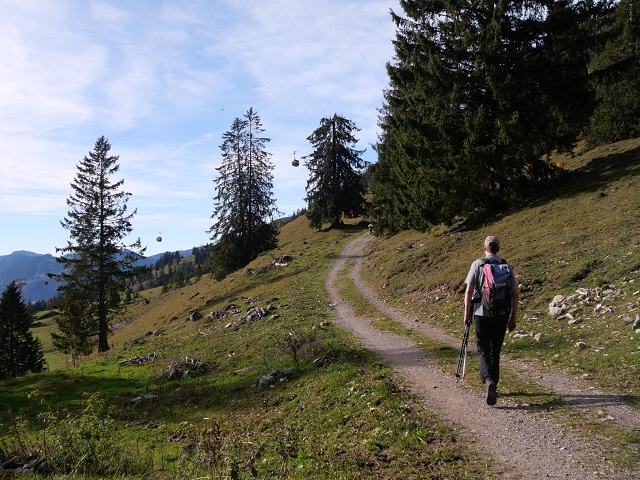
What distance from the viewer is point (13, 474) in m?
5.68

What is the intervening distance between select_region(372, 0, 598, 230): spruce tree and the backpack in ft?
49.2

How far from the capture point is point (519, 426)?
596cm

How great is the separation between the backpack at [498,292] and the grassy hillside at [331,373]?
2152 mm

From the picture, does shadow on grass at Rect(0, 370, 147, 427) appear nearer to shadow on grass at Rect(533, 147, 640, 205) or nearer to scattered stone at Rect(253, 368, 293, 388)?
scattered stone at Rect(253, 368, 293, 388)

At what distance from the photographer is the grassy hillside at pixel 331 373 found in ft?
19.8

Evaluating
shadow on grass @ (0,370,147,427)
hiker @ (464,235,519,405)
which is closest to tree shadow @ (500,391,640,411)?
hiker @ (464,235,519,405)

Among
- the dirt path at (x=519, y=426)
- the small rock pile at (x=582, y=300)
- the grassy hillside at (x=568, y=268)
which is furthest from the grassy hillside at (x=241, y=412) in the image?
the small rock pile at (x=582, y=300)

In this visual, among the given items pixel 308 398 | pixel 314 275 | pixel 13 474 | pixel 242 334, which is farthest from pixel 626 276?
pixel 314 275

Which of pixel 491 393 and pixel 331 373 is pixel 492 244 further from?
pixel 331 373

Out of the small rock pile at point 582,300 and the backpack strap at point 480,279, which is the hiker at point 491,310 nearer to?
the backpack strap at point 480,279

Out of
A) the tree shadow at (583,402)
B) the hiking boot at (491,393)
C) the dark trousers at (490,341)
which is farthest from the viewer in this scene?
the dark trousers at (490,341)

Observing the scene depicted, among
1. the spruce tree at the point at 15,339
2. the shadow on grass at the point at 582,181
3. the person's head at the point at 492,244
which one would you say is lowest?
the spruce tree at the point at 15,339

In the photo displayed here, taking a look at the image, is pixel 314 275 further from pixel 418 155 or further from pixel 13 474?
pixel 13 474

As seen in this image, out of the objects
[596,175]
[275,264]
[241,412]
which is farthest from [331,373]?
[275,264]
